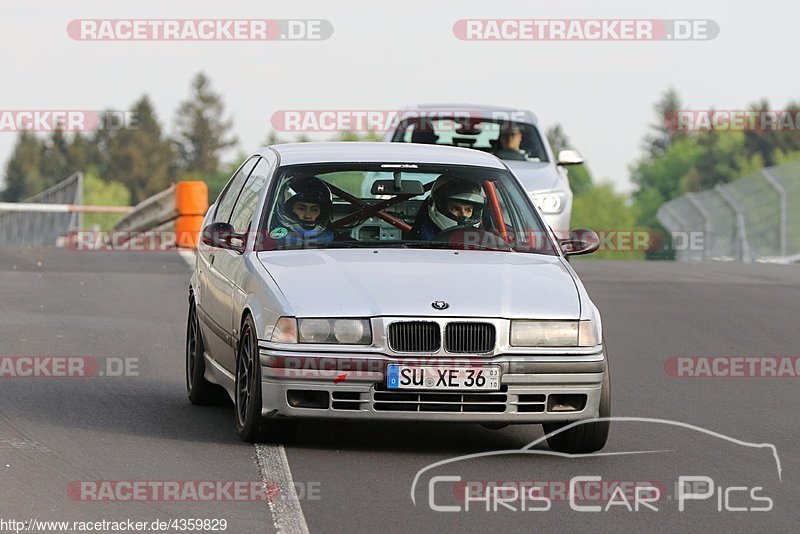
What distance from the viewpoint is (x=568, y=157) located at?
19469mm

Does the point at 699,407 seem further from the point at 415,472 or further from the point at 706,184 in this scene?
the point at 706,184

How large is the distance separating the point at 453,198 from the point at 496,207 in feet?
0.82

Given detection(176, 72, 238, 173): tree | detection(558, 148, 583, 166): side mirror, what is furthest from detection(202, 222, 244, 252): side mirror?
detection(176, 72, 238, 173): tree

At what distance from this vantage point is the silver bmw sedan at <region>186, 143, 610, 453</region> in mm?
8547

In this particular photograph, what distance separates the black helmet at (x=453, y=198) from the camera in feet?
33.1

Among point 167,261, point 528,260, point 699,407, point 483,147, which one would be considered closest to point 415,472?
point 528,260

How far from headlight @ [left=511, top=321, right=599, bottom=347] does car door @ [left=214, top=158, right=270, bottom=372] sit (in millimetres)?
1492

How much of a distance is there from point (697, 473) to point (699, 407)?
263 centimetres

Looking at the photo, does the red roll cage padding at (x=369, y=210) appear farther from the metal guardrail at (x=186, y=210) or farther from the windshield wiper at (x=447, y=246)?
the metal guardrail at (x=186, y=210)

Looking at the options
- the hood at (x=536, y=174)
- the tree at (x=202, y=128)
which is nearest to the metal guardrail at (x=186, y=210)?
the hood at (x=536, y=174)

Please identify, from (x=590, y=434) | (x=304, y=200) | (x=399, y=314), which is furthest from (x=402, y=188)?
(x=590, y=434)

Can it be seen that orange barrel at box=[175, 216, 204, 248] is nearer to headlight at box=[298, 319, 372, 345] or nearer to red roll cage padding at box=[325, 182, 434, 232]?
red roll cage padding at box=[325, 182, 434, 232]

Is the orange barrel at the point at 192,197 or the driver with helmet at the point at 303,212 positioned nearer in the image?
the driver with helmet at the point at 303,212

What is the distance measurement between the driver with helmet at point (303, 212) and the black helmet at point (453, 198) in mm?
608
